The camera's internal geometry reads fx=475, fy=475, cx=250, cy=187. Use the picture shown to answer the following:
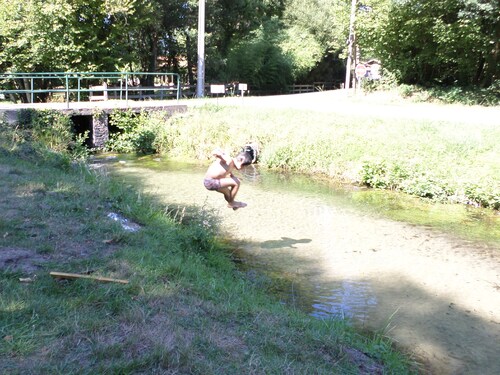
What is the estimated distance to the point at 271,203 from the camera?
40.3 feet

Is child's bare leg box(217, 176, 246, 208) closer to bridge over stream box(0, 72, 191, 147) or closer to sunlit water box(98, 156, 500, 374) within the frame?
sunlit water box(98, 156, 500, 374)

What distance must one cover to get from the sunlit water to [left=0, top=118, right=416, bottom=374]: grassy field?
75 centimetres

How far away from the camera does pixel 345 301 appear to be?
6.91 metres

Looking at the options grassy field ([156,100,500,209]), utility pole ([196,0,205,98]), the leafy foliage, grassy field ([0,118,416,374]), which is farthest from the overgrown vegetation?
the leafy foliage

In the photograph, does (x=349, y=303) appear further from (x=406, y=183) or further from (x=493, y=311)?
(x=406, y=183)

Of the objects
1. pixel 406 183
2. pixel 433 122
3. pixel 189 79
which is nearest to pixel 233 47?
pixel 189 79

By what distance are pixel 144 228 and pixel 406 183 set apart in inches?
346

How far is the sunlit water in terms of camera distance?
6.21m

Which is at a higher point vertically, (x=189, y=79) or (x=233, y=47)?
(x=233, y=47)

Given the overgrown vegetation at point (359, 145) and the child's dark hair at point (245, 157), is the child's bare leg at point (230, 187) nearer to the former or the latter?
the child's dark hair at point (245, 157)

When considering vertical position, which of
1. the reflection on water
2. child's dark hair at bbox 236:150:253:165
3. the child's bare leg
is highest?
child's dark hair at bbox 236:150:253:165

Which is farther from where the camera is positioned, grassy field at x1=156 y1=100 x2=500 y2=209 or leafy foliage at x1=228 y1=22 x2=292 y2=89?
leafy foliage at x1=228 y1=22 x2=292 y2=89

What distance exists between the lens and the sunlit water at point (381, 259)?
621 centimetres

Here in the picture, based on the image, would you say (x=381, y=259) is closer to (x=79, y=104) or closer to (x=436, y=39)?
(x=79, y=104)
